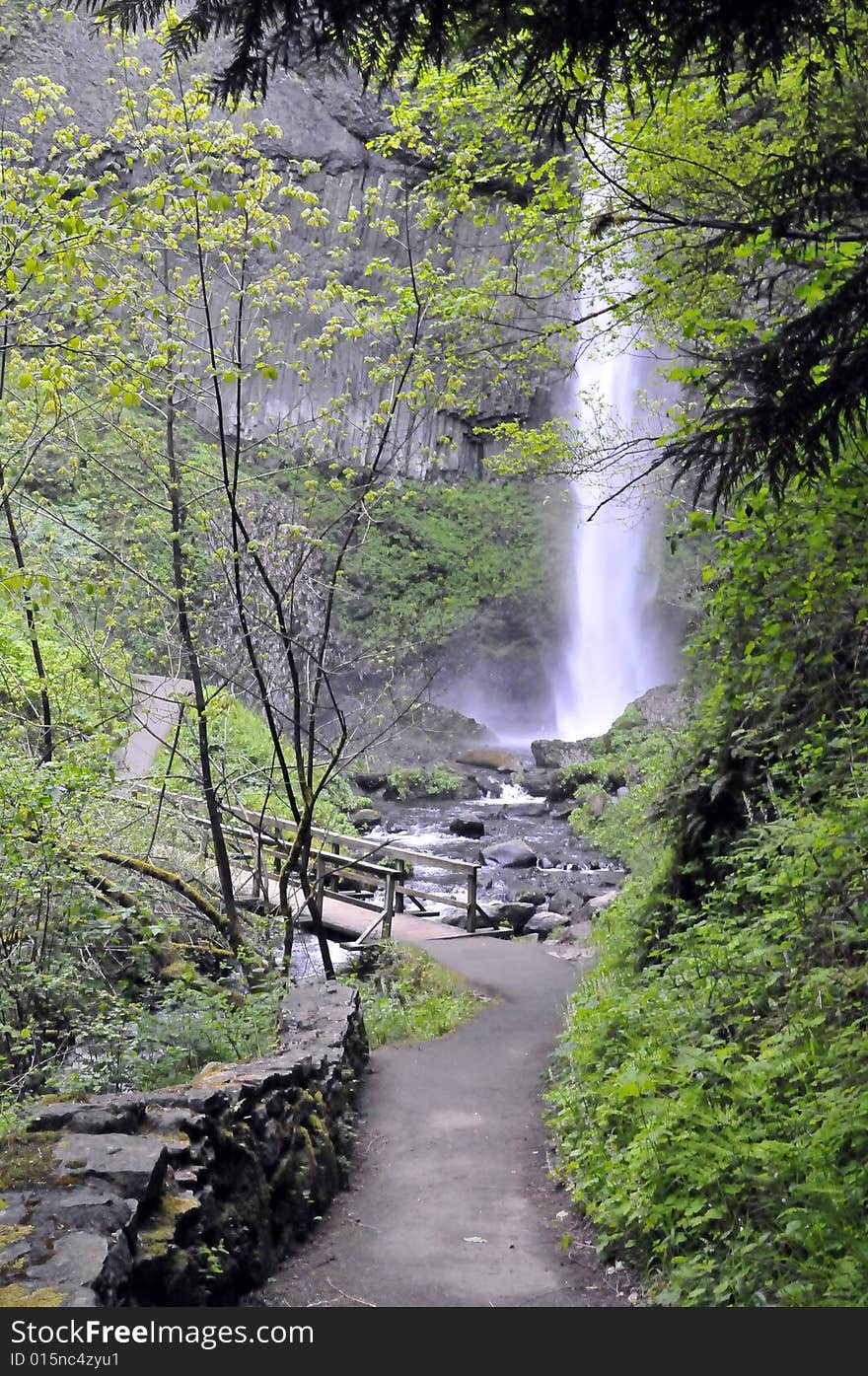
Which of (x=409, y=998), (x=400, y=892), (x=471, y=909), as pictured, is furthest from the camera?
(x=400, y=892)

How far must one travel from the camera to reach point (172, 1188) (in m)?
3.85

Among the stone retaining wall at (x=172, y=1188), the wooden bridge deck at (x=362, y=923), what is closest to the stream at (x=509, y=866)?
the wooden bridge deck at (x=362, y=923)

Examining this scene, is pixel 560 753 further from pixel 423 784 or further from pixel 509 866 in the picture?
pixel 509 866

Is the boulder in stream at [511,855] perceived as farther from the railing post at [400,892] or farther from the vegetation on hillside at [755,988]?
the vegetation on hillside at [755,988]

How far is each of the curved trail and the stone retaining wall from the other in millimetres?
244

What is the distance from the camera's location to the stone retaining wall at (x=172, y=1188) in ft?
10.0

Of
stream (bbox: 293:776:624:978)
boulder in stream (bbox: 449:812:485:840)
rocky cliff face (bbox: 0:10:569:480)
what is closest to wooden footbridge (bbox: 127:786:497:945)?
stream (bbox: 293:776:624:978)

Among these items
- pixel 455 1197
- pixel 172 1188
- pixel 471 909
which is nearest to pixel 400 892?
pixel 471 909

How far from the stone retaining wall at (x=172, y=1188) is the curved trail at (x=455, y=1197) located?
24 cm

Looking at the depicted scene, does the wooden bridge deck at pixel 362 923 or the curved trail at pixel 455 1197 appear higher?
the wooden bridge deck at pixel 362 923

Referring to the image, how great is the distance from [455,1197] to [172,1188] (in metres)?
2.20
